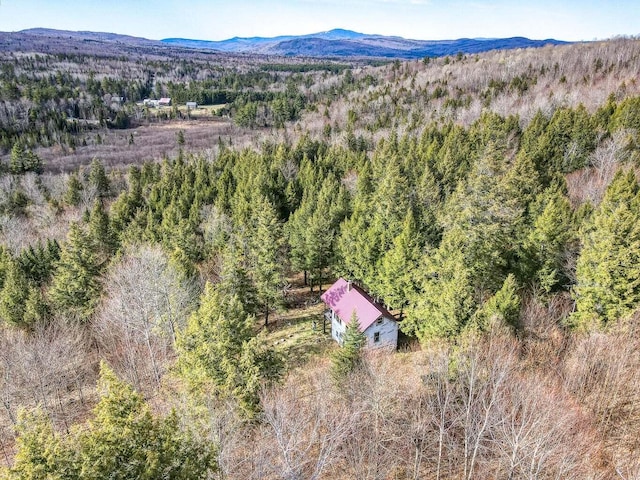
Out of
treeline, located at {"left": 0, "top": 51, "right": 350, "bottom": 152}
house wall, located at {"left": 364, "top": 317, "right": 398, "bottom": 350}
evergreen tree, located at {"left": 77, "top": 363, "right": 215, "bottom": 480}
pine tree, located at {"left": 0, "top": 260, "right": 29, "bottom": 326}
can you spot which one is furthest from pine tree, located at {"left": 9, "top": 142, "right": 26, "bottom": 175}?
evergreen tree, located at {"left": 77, "top": 363, "right": 215, "bottom": 480}

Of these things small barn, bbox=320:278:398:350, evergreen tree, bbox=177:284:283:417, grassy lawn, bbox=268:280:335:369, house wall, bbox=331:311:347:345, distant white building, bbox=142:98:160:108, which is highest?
distant white building, bbox=142:98:160:108

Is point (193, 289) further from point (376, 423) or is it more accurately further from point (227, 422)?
point (376, 423)

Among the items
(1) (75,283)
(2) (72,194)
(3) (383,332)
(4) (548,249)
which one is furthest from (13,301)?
(4) (548,249)

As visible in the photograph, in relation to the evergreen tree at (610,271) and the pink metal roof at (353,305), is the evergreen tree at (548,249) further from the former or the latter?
the pink metal roof at (353,305)

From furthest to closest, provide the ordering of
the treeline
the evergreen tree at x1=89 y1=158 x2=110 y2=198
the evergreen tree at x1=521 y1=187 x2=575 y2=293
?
the treeline
the evergreen tree at x1=89 y1=158 x2=110 y2=198
the evergreen tree at x1=521 y1=187 x2=575 y2=293

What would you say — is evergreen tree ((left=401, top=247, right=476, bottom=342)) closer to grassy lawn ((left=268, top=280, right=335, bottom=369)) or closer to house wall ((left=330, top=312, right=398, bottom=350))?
house wall ((left=330, top=312, right=398, bottom=350))

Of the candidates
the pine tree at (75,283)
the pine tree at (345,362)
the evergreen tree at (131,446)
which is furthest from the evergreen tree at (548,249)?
the pine tree at (75,283)

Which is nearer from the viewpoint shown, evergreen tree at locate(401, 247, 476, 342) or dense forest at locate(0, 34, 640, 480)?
dense forest at locate(0, 34, 640, 480)

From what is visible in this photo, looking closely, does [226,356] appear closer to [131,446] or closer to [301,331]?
[131,446]
